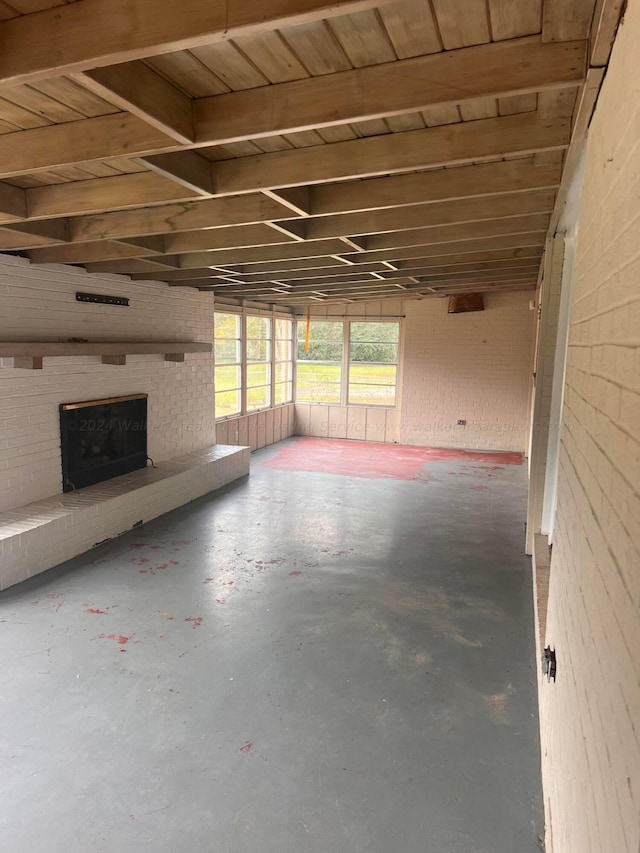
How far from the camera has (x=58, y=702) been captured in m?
2.97

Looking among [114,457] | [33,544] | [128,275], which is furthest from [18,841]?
[128,275]

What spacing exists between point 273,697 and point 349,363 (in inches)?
332

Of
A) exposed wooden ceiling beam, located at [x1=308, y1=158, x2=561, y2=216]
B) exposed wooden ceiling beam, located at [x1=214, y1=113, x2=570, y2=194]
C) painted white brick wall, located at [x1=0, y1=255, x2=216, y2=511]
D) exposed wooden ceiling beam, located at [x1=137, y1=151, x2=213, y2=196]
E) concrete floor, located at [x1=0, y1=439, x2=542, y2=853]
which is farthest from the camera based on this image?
painted white brick wall, located at [x1=0, y1=255, x2=216, y2=511]

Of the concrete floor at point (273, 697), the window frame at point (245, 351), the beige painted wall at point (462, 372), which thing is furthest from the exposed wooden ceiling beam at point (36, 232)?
the beige painted wall at point (462, 372)

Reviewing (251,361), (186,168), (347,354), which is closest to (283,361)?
(347,354)

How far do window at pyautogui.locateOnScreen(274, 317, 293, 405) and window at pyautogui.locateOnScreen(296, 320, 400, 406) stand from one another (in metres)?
0.23

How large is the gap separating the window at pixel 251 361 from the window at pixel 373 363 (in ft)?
4.48

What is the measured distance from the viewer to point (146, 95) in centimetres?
198

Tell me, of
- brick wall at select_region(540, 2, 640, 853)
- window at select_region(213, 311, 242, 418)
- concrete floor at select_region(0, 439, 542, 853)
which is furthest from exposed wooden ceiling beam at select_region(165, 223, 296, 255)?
window at select_region(213, 311, 242, 418)

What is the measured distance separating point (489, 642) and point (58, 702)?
2714mm

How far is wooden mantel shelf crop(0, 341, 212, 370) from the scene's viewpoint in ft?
14.6

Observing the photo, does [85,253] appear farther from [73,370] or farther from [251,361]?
[251,361]

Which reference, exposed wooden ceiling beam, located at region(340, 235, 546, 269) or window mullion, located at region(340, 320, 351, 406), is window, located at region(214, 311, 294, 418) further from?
exposed wooden ceiling beam, located at region(340, 235, 546, 269)

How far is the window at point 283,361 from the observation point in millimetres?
10664
